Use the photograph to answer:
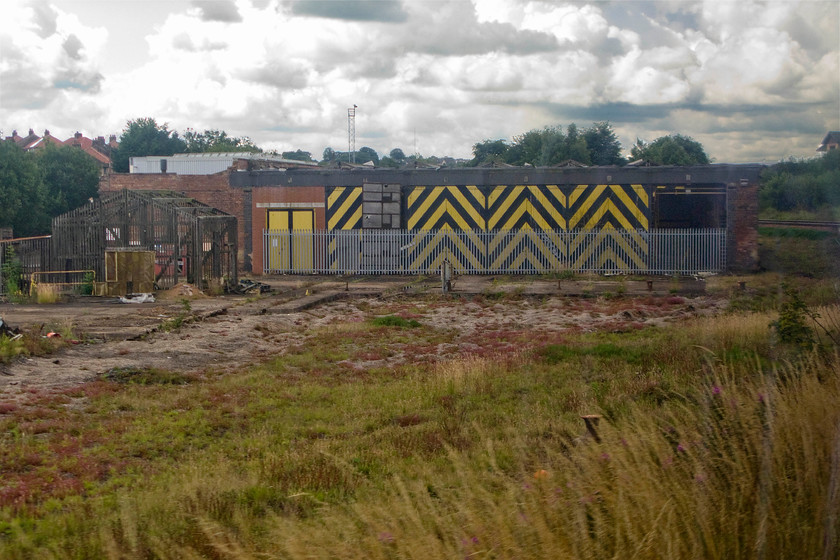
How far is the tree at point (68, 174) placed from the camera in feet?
176

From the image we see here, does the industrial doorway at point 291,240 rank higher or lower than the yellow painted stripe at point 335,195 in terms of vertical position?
lower

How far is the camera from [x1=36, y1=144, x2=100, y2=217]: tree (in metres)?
53.5

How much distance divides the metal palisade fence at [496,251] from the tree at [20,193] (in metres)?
18.3

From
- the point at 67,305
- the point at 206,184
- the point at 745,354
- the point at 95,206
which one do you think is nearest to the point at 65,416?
the point at 745,354

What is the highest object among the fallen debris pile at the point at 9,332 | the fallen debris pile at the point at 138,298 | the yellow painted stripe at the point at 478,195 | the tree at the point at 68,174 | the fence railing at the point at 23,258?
the tree at the point at 68,174

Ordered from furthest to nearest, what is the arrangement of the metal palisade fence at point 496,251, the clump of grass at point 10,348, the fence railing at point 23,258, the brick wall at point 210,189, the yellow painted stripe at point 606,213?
the brick wall at point 210,189 < the yellow painted stripe at point 606,213 < the metal palisade fence at point 496,251 < the fence railing at point 23,258 < the clump of grass at point 10,348

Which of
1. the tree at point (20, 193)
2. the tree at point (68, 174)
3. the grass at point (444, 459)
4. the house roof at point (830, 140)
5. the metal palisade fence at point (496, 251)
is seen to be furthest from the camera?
the tree at point (68, 174)

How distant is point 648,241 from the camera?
3241cm

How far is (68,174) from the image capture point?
54344 mm

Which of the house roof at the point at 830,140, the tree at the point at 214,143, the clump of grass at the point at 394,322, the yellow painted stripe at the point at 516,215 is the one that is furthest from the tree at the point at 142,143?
the house roof at the point at 830,140

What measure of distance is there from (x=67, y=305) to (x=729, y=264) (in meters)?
22.0

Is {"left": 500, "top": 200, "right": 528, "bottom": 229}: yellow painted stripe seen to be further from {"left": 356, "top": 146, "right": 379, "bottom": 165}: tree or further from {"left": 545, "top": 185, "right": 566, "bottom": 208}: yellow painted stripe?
{"left": 356, "top": 146, "right": 379, "bottom": 165}: tree

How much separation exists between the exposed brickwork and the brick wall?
58.4ft

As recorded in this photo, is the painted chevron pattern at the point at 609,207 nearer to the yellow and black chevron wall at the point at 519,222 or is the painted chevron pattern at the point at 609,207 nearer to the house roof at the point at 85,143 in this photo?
the yellow and black chevron wall at the point at 519,222
